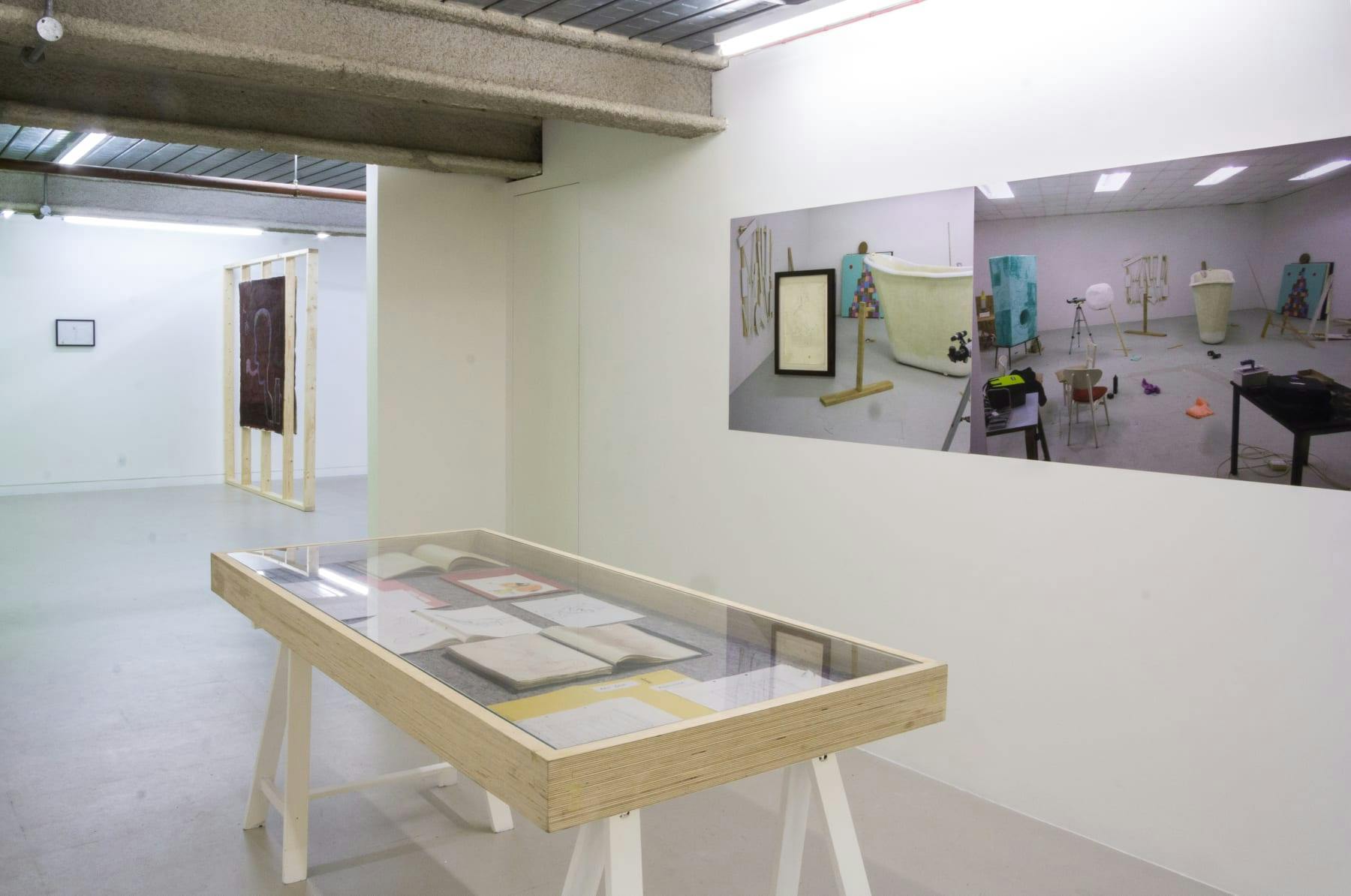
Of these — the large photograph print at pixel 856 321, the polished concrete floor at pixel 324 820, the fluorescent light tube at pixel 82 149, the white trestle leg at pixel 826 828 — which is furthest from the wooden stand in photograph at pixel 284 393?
the white trestle leg at pixel 826 828

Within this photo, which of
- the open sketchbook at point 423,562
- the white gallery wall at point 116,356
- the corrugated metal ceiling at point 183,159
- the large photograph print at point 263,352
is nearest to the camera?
the open sketchbook at point 423,562

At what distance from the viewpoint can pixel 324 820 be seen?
3670 millimetres

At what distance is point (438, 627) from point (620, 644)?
0.48 meters

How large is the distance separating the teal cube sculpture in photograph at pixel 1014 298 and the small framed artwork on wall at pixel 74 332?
10798mm

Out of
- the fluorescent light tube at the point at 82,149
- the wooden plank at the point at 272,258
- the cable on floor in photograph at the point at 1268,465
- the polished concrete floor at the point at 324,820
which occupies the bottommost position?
the polished concrete floor at the point at 324,820

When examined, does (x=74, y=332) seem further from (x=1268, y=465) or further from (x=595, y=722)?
(x=1268, y=465)

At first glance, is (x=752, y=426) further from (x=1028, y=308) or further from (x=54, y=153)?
(x=54, y=153)

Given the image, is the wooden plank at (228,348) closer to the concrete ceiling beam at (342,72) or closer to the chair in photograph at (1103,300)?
the concrete ceiling beam at (342,72)

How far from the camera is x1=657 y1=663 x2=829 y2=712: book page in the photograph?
2.10m

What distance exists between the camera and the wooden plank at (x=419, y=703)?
183 cm

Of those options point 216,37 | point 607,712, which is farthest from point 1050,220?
point 216,37

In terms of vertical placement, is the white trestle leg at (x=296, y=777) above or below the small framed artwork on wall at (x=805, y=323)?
below

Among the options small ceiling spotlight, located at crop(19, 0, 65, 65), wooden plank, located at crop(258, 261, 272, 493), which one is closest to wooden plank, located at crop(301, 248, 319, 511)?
wooden plank, located at crop(258, 261, 272, 493)

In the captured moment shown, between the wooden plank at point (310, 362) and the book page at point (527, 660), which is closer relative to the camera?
the book page at point (527, 660)
